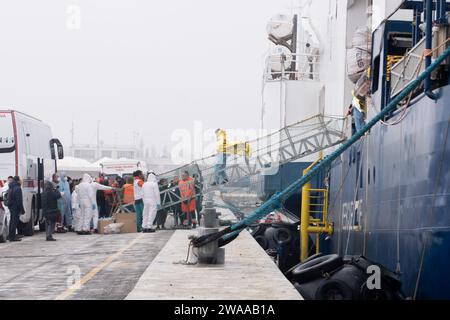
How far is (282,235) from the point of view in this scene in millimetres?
19406

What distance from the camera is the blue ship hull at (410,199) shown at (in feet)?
25.4

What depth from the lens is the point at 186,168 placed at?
2350 centimetres

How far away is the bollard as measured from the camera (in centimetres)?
1118

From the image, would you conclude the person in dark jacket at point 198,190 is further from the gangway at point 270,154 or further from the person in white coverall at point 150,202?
the person in white coverall at point 150,202

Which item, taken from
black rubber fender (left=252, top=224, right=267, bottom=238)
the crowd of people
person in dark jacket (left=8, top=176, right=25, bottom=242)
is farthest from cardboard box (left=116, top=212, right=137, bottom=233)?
person in dark jacket (left=8, top=176, right=25, bottom=242)

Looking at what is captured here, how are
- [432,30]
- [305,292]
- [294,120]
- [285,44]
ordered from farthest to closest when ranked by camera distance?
[285,44] → [294,120] → [305,292] → [432,30]

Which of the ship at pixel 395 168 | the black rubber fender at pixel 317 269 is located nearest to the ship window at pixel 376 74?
the ship at pixel 395 168

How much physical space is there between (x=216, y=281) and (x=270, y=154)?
12150 mm

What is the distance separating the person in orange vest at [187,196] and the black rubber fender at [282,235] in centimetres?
305

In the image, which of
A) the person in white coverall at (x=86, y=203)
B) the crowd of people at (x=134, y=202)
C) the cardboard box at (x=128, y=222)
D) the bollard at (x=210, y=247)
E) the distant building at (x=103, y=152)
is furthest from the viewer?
the distant building at (x=103, y=152)

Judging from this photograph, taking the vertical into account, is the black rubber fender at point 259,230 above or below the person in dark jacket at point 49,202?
below
